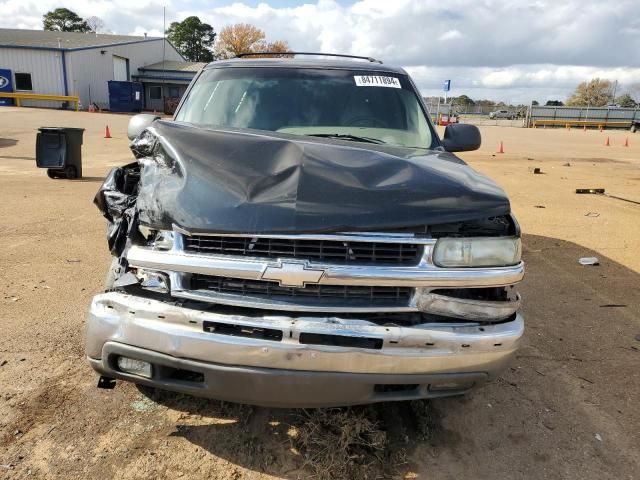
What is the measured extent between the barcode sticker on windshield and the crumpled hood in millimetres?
1470

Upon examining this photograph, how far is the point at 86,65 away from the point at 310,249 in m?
44.1

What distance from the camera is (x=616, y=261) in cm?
592

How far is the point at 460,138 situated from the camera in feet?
12.8

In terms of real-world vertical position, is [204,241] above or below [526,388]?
above

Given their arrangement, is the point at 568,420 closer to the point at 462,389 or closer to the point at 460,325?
the point at 462,389

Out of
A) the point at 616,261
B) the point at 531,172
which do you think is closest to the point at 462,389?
the point at 616,261

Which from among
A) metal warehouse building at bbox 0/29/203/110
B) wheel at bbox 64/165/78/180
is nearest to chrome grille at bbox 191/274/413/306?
wheel at bbox 64/165/78/180

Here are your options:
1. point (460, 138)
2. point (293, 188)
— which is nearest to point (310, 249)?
point (293, 188)

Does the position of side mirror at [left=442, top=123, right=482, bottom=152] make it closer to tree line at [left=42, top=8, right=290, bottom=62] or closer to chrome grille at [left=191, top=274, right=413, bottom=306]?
chrome grille at [left=191, top=274, right=413, bottom=306]

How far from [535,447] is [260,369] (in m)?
1.59

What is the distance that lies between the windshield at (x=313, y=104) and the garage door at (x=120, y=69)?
146 ft

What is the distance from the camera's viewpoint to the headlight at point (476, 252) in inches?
88.8

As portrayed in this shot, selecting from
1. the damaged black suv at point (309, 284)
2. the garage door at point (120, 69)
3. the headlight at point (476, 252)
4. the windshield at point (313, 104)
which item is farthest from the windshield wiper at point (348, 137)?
the garage door at point (120, 69)

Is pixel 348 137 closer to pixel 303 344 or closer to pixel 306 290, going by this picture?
pixel 306 290
